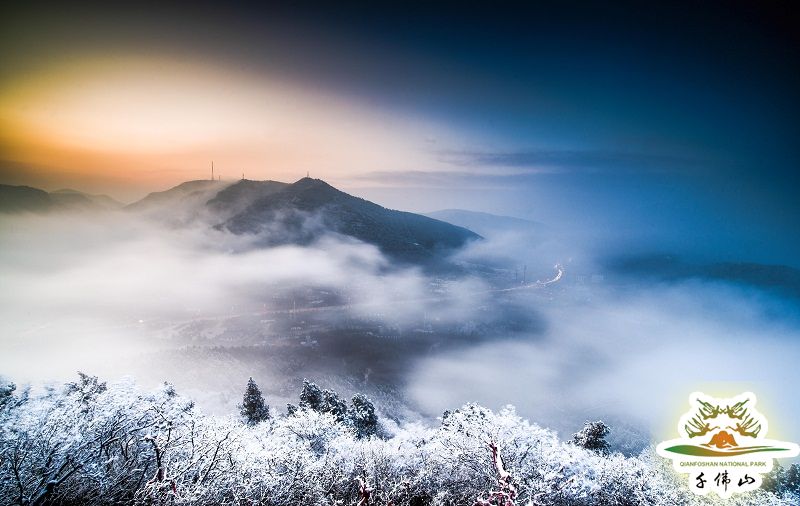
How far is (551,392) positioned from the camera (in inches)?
4934

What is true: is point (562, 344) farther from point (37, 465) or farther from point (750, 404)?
point (37, 465)

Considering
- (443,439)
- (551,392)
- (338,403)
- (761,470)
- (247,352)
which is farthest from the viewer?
(247,352)

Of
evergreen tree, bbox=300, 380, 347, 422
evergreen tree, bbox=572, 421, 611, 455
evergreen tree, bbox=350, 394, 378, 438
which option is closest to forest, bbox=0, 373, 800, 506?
evergreen tree, bbox=572, 421, 611, 455

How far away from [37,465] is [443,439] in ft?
74.9

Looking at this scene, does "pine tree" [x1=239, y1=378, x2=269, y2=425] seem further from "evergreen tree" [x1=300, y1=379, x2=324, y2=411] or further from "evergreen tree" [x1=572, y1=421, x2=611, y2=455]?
"evergreen tree" [x1=572, y1=421, x2=611, y2=455]

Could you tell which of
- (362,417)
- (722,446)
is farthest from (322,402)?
(722,446)

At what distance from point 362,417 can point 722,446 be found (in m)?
39.5

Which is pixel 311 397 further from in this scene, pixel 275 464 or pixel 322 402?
pixel 275 464

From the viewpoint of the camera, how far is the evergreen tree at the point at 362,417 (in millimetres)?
48000

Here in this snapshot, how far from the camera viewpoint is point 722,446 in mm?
18453

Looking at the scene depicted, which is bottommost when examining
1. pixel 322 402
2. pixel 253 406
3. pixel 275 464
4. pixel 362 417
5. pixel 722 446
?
pixel 362 417

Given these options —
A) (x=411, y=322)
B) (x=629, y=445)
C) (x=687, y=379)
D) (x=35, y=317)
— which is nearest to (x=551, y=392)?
(x=629, y=445)

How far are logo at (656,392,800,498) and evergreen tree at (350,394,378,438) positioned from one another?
35.9 m


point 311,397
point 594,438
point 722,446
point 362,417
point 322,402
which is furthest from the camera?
point 362,417
